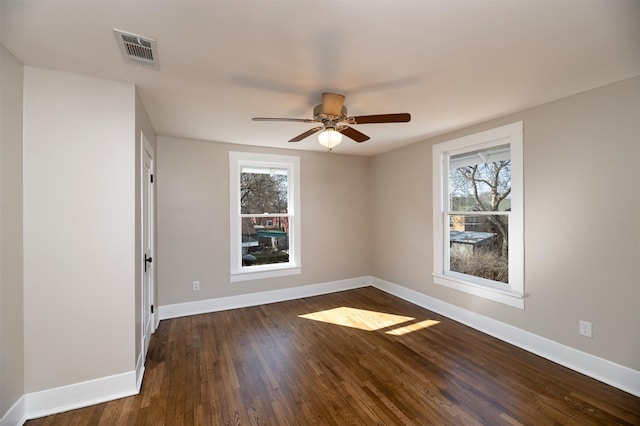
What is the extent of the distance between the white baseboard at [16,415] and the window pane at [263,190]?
9.47 feet

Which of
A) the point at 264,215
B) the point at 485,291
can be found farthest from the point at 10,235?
the point at 485,291

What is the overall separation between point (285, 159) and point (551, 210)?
3.42 meters

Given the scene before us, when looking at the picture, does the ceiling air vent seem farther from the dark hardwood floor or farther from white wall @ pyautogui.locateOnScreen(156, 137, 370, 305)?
the dark hardwood floor

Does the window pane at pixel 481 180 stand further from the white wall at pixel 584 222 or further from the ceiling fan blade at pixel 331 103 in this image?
the ceiling fan blade at pixel 331 103

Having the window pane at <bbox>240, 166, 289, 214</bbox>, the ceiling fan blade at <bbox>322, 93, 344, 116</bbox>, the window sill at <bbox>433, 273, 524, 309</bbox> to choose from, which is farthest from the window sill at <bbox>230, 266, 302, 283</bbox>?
the ceiling fan blade at <bbox>322, 93, 344, 116</bbox>

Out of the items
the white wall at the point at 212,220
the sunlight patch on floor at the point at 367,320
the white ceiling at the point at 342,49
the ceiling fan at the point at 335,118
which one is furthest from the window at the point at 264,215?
the ceiling fan at the point at 335,118

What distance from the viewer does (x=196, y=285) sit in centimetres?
392

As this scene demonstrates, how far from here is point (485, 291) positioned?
3.24 m

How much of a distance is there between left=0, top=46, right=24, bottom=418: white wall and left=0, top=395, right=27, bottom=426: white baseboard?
0.03 meters

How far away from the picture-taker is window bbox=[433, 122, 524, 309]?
9.71 ft

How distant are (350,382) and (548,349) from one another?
1.98 metres

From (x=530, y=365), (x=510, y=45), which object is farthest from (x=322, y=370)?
(x=510, y=45)

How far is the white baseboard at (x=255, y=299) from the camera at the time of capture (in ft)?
12.5

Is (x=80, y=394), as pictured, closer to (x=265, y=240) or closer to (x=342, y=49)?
(x=265, y=240)
